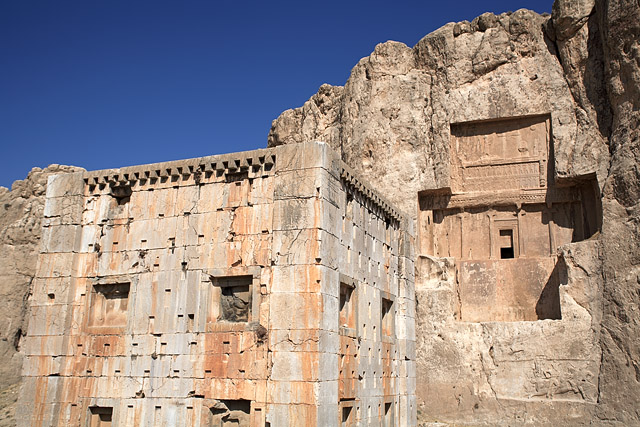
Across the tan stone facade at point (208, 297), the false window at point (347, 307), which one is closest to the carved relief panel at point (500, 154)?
A: the tan stone facade at point (208, 297)

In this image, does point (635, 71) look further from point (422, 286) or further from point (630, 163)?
point (422, 286)

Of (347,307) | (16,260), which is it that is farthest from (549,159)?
(16,260)

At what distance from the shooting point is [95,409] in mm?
15234

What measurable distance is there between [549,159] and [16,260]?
19429 mm

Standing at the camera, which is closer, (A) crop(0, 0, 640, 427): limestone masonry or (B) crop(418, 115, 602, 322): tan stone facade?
(A) crop(0, 0, 640, 427): limestone masonry

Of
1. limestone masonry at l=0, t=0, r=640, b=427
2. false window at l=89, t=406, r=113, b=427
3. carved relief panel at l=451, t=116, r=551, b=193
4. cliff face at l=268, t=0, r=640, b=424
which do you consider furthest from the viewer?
carved relief panel at l=451, t=116, r=551, b=193

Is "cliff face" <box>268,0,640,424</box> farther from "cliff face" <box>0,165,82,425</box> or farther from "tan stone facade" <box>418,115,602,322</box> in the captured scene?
"cliff face" <box>0,165,82,425</box>

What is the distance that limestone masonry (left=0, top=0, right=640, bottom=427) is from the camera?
14273 millimetres

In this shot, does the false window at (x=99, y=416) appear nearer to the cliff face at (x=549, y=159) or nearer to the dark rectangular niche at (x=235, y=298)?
the dark rectangular niche at (x=235, y=298)

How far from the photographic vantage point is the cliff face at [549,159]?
832 inches

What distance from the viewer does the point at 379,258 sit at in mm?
18156

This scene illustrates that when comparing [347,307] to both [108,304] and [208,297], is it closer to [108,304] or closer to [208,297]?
[208,297]

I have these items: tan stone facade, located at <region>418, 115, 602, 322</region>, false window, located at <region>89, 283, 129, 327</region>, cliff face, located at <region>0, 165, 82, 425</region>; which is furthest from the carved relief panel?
cliff face, located at <region>0, 165, 82, 425</region>

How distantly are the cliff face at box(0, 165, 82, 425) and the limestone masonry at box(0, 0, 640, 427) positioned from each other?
0.23 ft
